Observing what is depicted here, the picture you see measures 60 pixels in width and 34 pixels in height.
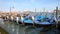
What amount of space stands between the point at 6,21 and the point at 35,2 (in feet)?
1.86

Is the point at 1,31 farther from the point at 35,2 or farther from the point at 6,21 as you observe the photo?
the point at 35,2

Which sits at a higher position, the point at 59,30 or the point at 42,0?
the point at 42,0

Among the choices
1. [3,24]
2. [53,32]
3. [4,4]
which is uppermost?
[4,4]

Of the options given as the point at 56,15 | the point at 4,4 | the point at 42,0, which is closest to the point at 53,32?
the point at 56,15

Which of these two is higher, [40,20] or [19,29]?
[40,20]

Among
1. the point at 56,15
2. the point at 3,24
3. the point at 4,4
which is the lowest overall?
the point at 3,24

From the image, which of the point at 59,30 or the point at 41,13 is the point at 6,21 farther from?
the point at 59,30

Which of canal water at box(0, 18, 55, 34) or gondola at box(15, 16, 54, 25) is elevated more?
gondola at box(15, 16, 54, 25)

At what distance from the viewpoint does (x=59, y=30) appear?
5.30 feet

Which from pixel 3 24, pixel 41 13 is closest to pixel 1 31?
pixel 3 24

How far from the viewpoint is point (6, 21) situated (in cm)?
160

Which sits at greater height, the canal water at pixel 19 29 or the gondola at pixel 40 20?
the gondola at pixel 40 20

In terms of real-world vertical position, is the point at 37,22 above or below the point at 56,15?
below

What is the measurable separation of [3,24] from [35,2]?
63 cm
